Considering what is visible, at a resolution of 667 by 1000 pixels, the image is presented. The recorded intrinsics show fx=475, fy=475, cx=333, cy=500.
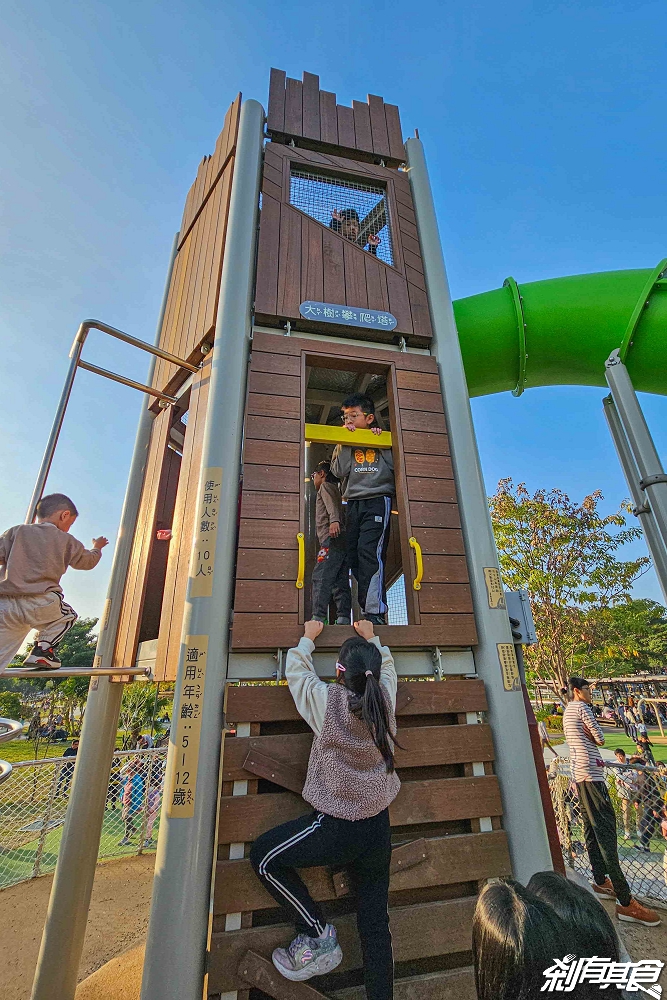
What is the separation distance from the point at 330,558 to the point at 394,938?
2377mm

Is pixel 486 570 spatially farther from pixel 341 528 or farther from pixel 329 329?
pixel 329 329

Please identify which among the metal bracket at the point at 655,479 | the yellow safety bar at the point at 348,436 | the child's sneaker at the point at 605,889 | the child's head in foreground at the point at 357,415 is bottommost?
the child's sneaker at the point at 605,889

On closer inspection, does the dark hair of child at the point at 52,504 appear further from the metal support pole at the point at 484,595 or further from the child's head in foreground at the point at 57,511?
the metal support pole at the point at 484,595

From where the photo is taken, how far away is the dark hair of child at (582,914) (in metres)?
0.98

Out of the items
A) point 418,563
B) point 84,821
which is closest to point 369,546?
point 418,563

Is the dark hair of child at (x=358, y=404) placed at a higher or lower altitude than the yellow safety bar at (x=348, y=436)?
higher

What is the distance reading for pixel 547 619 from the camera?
1373cm

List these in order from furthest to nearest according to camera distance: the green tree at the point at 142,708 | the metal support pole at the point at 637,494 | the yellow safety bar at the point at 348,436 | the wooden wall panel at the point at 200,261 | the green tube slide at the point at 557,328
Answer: the green tree at the point at 142,708, the green tube slide at the point at 557,328, the wooden wall panel at the point at 200,261, the yellow safety bar at the point at 348,436, the metal support pole at the point at 637,494

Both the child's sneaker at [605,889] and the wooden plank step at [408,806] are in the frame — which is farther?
the child's sneaker at [605,889]

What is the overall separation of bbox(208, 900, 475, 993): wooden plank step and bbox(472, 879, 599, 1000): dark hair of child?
5.90ft

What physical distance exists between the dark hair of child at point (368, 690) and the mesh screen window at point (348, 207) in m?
3.70

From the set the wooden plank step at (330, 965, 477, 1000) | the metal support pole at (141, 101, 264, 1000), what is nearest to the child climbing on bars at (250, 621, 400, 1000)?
the wooden plank step at (330, 965, 477, 1000)

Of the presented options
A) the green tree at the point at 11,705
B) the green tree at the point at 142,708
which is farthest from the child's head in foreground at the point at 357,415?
the green tree at the point at 11,705

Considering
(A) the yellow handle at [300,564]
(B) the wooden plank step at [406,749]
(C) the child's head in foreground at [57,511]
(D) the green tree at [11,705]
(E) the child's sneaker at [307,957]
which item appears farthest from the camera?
(D) the green tree at [11,705]
